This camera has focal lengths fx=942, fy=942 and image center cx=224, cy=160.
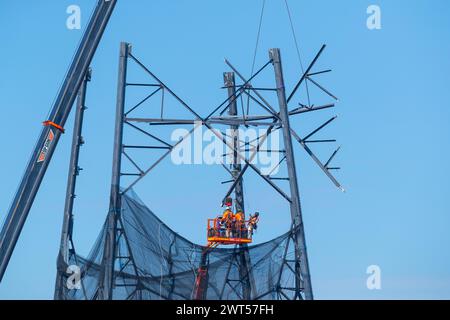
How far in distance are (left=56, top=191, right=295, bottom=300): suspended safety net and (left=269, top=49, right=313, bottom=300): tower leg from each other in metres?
0.30

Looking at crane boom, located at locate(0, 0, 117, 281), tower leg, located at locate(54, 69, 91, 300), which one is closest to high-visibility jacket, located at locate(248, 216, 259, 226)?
tower leg, located at locate(54, 69, 91, 300)

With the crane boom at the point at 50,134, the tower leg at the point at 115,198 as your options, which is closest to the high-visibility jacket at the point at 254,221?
the tower leg at the point at 115,198

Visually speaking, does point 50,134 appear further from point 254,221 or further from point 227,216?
point 254,221

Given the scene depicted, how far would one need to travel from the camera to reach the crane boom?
29281mm

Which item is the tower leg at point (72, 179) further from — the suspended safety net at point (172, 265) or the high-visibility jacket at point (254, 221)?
the high-visibility jacket at point (254, 221)

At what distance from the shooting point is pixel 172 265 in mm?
35031

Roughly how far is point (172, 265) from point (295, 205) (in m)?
5.54

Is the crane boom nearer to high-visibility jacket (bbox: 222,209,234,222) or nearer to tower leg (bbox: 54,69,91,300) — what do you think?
tower leg (bbox: 54,69,91,300)

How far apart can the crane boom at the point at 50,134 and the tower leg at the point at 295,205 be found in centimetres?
794

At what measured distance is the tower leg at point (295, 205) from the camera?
35406 mm
